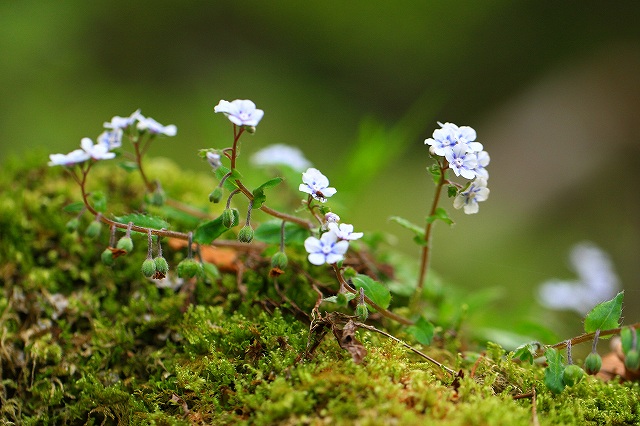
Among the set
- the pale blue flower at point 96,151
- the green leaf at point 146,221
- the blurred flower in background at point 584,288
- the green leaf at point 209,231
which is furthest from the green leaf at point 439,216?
the blurred flower in background at point 584,288

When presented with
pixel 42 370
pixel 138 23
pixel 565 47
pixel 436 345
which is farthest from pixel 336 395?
pixel 565 47

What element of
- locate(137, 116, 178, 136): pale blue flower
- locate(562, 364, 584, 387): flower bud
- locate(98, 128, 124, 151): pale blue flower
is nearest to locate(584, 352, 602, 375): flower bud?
locate(562, 364, 584, 387): flower bud

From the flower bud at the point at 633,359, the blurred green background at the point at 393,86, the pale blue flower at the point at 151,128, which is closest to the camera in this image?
the flower bud at the point at 633,359

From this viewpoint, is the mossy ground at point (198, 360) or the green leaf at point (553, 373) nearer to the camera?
the mossy ground at point (198, 360)

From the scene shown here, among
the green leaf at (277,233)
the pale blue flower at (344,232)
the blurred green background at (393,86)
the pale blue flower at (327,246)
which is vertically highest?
the blurred green background at (393,86)

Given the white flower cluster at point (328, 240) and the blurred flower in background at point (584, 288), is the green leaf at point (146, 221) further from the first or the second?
the blurred flower in background at point (584, 288)

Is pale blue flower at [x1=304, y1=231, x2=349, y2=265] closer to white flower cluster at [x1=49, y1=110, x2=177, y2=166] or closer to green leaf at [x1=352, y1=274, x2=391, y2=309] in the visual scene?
green leaf at [x1=352, y1=274, x2=391, y2=309]

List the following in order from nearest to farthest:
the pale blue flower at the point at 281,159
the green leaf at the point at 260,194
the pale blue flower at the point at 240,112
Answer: the pale blue flower at the point at 240,112, the green leaf at the point at 260,194, the pale blue flower at the point at 281,159
